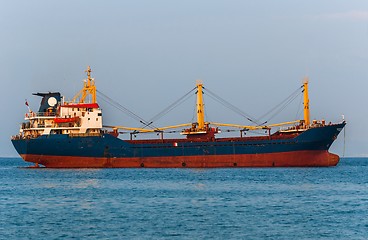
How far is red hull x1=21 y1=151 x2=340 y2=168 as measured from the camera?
71.0 meters

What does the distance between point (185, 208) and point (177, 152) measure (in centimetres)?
3616

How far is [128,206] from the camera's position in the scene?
126 ft

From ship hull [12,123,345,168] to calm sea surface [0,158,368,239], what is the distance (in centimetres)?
1198

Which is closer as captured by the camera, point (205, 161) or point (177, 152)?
point (205, 161)

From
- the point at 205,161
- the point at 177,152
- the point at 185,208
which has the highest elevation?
the point at 177,152

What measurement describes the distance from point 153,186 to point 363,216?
2030cm

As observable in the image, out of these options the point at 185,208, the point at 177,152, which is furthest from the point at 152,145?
the point at 185,208

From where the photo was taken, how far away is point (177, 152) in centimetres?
7356

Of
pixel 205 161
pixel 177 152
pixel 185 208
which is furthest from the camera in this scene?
pixel 177 152

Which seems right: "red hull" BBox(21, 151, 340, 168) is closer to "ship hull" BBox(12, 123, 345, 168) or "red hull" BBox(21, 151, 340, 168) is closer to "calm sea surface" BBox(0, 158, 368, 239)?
"ship hull" BBox(12, 123, 345, 168)

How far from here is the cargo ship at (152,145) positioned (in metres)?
70.8

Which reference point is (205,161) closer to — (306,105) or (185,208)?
(306,105)

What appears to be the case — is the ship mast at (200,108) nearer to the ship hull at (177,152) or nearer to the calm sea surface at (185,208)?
the ship hull at (177,152)

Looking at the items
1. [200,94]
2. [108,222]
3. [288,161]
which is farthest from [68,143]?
[108,222]
